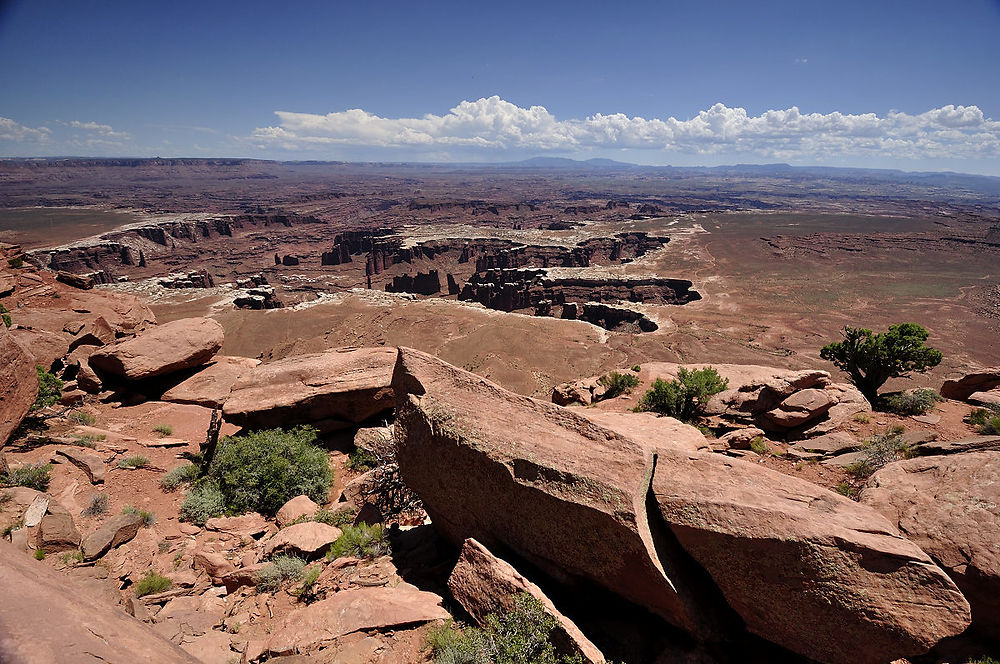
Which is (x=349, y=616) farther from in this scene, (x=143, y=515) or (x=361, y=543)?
(x=143, y=515)

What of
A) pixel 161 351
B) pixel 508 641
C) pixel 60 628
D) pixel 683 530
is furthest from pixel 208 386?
pixel 683 530

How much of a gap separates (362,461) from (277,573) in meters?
4.08

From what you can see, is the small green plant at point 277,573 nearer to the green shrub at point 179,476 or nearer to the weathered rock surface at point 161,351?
the green shrub at point 179,476

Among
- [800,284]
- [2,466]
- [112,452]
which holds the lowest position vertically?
[800,284]

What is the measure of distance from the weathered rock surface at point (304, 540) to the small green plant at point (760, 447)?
8.45 meters

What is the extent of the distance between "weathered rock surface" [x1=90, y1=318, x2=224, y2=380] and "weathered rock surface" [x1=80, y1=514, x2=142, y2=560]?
23.3ft

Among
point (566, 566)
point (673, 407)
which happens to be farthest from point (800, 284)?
point (566, 566)

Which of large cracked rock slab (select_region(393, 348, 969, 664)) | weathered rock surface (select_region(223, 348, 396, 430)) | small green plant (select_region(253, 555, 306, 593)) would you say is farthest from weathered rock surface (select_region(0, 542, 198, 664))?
weathered rock surface (select_region(223, 348, 396, 430))

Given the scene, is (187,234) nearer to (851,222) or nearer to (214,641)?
(214,641)

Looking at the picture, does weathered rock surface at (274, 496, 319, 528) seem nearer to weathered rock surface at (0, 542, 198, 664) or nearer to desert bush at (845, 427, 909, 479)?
weathered rock surface at (0, 542, 198, 664)

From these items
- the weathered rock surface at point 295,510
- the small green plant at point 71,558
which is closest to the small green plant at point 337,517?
the weathered rock surface at point 295,510

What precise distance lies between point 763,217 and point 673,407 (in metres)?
170

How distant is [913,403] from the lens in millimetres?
Result: 11086

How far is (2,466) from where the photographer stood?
24.2ft
